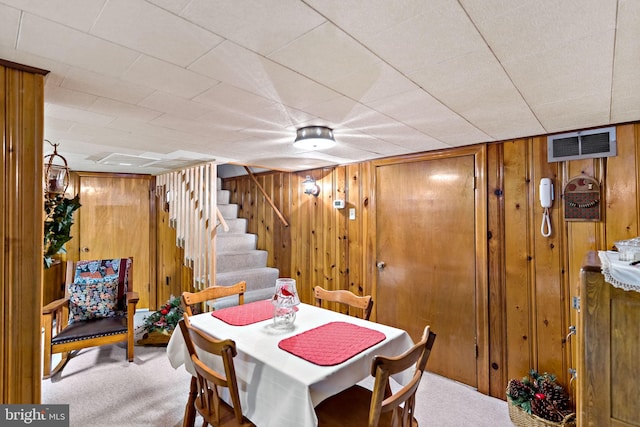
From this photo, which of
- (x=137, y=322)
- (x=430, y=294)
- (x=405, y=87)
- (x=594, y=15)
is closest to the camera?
(x=594, y=15)

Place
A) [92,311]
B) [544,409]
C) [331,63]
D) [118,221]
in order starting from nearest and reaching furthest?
[331,63]
[544,409]
[92,311]
[118,221]

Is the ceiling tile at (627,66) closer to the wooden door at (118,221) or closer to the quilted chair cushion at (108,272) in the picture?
the quilted chair cushion at (108,272)

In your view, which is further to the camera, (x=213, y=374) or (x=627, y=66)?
(x=213, y=374)

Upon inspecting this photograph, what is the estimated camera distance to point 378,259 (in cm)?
337

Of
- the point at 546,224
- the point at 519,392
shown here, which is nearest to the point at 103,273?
the point at 519,392

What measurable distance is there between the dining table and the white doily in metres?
1.06

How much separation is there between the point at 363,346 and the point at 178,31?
165 centimetres

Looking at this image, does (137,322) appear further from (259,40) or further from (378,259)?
(259,40)

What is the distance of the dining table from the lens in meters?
1.39

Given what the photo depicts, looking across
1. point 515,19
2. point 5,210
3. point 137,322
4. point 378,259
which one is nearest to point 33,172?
point 5,210

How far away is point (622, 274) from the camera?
49.3 inches

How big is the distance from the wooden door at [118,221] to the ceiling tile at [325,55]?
15.0 feet

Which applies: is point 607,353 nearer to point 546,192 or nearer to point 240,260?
point 546,192

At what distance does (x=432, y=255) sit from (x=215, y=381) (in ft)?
7.10
